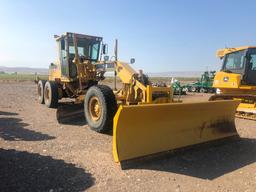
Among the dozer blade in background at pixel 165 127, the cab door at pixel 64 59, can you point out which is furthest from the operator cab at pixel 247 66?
the cab door at pixel 64 59

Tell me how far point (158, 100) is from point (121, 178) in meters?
3.18

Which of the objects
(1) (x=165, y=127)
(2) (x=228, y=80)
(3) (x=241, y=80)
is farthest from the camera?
(2) (x=228, y=80)

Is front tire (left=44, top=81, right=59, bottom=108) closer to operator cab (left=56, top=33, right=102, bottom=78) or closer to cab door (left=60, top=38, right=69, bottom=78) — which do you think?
cab door (left=60, top=38, right=69, bottom=78)

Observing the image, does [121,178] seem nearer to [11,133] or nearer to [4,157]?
[4,157]

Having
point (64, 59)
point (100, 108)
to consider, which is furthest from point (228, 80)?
point (64, 59)

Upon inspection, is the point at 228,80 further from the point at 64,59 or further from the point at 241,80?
the point at 64,59

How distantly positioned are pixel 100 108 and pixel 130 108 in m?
2.56

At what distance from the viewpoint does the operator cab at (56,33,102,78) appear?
1103cm

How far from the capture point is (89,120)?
8188 millimetres

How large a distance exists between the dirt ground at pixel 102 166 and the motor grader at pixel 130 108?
11.5 inches

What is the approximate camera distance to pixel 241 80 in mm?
11484

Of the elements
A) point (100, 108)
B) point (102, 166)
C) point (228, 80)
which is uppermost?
point (228, 80)

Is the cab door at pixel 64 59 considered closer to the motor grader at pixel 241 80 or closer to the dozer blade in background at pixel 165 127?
the motor grader at pixel 241 80

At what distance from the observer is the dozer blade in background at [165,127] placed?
5.41 m
